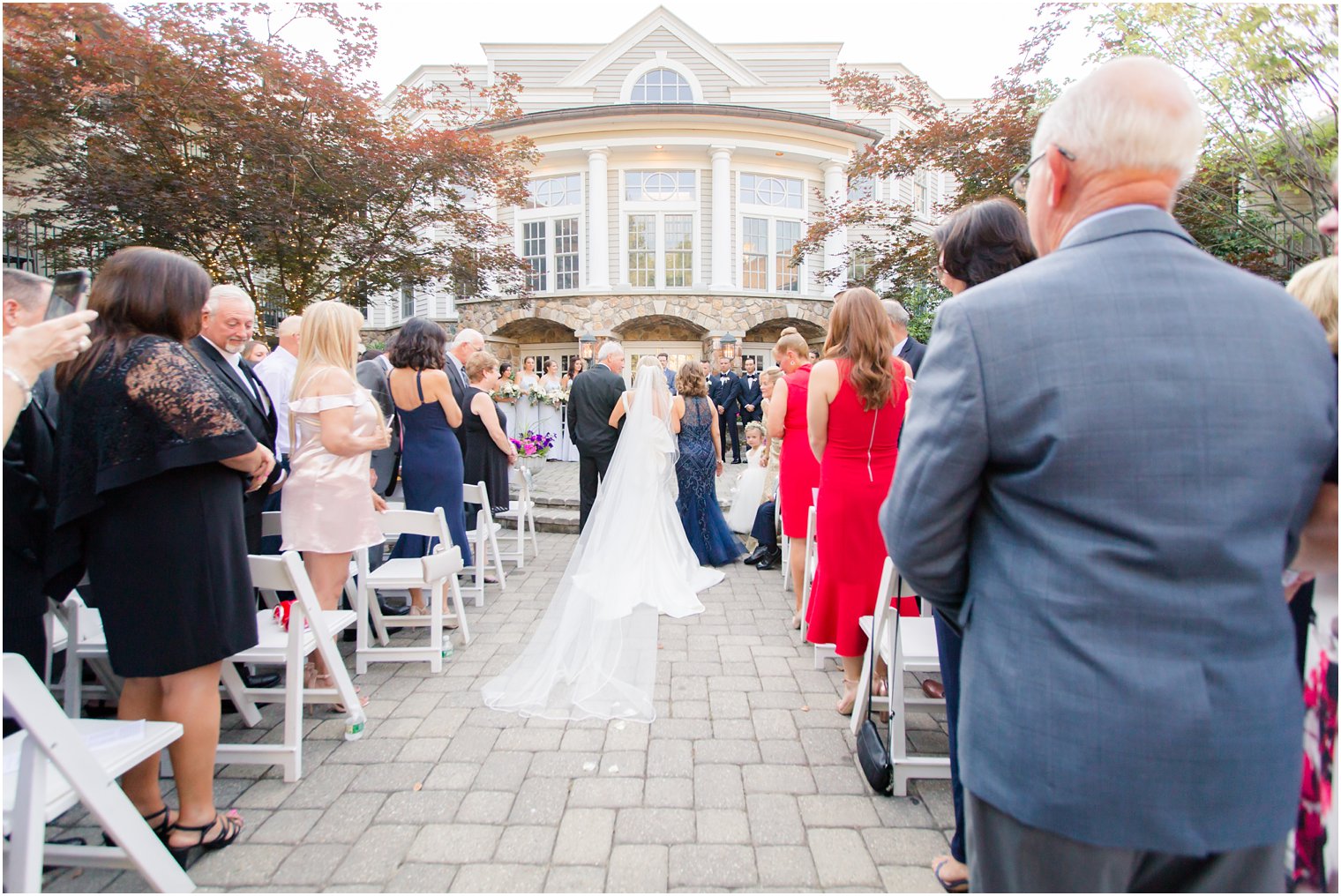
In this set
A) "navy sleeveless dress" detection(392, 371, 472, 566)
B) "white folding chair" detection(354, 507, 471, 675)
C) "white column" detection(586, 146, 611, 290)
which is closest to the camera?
"white folding chair" detection(354, 507, 471, 675)

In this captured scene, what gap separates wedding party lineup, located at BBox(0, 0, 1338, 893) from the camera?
1062 mm

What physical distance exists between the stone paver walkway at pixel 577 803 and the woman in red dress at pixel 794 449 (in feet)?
4.43

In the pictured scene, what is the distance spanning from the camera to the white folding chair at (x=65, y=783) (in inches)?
64.8

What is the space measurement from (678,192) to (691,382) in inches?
627

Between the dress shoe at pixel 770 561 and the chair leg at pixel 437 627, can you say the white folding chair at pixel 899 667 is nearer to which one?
the chair leg at pixel 437 627

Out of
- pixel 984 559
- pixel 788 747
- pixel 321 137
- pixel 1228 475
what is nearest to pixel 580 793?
pixel 788 747

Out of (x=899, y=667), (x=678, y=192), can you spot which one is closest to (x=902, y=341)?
(x=899, y=667)

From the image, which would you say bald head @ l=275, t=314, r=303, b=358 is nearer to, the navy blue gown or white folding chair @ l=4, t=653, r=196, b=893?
white folding chair @ l=4, t=653, r=196, b=893

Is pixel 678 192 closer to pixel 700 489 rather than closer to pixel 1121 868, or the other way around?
pixel 700 489

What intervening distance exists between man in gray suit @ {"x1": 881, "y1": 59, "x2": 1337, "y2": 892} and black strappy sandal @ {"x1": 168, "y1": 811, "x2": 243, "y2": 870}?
8.48ft

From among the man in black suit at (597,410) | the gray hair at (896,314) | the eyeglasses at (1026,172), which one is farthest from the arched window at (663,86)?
the eyeglasses at (1026,172)

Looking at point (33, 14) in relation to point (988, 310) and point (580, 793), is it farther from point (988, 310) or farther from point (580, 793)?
point (988, 310)

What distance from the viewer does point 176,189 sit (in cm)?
771

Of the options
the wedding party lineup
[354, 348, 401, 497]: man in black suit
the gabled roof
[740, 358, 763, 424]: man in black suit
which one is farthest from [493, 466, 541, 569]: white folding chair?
the gabled roof
